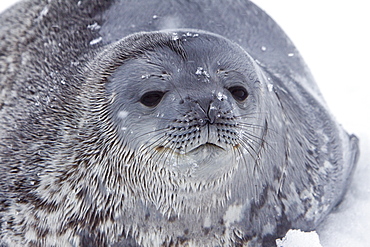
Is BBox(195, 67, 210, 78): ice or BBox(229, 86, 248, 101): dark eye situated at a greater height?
BBox(195, 67, 210, 78): ice

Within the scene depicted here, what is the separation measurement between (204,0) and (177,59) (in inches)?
68.2

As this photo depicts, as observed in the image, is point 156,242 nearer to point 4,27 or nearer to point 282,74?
point 282,74

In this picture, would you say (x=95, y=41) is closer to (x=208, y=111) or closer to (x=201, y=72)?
(x=201, y=72)

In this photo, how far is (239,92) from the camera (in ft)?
10.2

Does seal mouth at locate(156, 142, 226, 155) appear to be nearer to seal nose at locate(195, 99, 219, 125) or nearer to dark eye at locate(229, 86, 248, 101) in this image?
seal nose at locate(195, 99, 219, 125)

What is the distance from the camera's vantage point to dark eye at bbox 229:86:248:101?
3.07 metres

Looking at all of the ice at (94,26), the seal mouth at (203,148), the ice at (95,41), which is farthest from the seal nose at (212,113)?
the ice at (94,26)

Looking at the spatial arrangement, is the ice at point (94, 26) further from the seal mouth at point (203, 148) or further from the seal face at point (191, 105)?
the seal mouth at point (203, 148)

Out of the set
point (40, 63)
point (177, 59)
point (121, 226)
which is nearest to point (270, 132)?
point (177, 59)

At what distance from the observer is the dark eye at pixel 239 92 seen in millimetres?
3070

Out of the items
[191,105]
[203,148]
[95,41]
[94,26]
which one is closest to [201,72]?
[191,105]

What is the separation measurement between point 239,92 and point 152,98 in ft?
1.37

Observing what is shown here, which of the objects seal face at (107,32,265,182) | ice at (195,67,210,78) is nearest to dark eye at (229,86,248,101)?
seal face at (107,32,265,182)

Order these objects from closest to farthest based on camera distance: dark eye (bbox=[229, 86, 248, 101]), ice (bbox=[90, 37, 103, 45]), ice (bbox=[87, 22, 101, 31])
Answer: dark eye (bbox=[229, 86, 248, 101]) → ice (bbox=[90, 37, 103, 45]) → ice (bbox=[87, 22, 101, 31])
